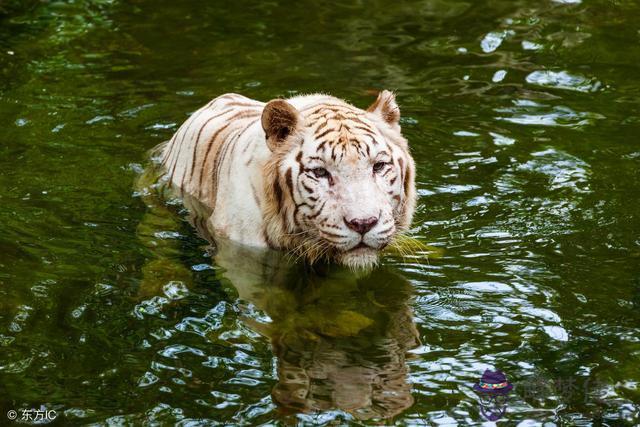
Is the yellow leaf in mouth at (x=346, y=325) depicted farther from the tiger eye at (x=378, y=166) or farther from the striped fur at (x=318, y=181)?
the tiger eye at (x=378, y=166)

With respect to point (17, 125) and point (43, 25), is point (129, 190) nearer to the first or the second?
point (17, 125)

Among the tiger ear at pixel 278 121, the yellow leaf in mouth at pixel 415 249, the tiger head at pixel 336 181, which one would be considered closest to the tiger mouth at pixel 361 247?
the tiger head at pixel 336 181

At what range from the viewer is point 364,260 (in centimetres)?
417

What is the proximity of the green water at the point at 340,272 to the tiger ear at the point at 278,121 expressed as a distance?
1.97 feet

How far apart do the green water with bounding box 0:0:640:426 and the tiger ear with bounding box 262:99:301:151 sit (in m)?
0.60

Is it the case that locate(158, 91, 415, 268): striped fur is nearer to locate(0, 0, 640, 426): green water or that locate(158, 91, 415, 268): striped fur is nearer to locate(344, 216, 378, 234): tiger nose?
locate(344, 216, 378, 234): tiger nose

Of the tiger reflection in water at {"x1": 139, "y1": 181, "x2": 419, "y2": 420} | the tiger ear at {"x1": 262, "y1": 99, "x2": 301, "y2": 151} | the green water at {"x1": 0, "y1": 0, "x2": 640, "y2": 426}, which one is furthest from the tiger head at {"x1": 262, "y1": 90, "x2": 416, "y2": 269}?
the green water at {"x1": 0, "y1": 0, "x2": 640, "y2": 426}

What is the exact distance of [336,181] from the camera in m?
4.22

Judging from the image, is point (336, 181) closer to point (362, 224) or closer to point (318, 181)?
point (318, 181)

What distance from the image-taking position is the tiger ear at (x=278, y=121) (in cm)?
432

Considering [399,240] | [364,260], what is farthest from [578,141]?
[364,260]

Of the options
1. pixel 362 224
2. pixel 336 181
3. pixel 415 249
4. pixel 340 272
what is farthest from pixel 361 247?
pixel 415 249

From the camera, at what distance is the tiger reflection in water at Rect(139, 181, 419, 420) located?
353 cm

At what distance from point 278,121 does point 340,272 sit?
2.43ft
